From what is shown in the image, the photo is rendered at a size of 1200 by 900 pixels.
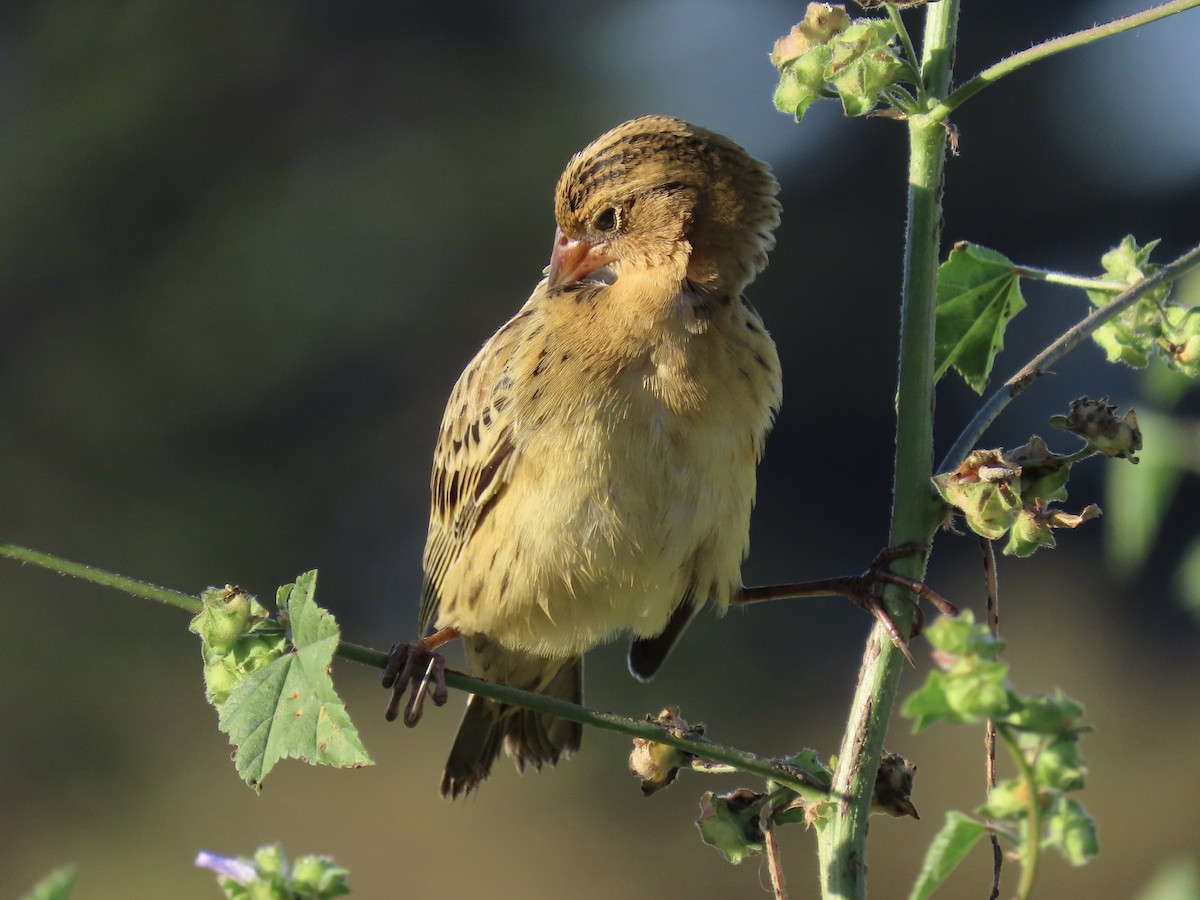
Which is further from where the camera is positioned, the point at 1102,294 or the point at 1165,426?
the point at 1165,426

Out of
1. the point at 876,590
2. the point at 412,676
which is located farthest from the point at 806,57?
the point at 412,676

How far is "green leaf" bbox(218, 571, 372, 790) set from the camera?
4.98 ft

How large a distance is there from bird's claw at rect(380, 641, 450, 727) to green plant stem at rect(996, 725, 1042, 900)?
158 centimetres

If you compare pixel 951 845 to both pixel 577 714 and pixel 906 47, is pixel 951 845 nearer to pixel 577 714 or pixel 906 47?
pixel 577 714

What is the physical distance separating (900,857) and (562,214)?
7.34 meters

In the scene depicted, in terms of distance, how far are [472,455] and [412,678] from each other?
0.61 m

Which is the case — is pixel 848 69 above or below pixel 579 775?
below

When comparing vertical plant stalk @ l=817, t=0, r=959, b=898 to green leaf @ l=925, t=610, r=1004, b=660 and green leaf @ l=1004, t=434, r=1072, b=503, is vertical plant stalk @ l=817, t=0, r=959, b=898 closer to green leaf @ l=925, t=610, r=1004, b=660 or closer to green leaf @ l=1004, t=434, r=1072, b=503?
green leaf @ l=1004, t=434, r=1072, b=503

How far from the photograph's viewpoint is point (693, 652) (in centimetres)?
1080

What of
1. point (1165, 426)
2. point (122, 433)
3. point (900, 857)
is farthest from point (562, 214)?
point (122, 433)

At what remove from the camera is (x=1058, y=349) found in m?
1.54

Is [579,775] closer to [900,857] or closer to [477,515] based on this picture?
[900,857]

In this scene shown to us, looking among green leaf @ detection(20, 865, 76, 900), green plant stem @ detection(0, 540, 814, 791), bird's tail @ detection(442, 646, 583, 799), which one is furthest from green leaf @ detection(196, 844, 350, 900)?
bird's tail @ detection(442, 646, 583, 799)

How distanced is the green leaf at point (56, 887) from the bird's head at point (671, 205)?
6.85 ft
